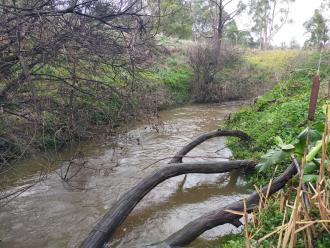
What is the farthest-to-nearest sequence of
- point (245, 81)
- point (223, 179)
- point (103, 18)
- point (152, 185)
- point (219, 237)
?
1. point (245, 81)
2. point (223, 179)
3. point (103, 18)
4. point (152, 185)
5. point (219, 237)

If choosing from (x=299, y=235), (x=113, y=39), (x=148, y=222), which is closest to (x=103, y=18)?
(x=113, y=39)

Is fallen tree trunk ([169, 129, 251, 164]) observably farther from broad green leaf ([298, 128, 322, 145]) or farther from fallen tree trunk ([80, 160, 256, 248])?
broad green leaf ([298, 128, 322, 145])

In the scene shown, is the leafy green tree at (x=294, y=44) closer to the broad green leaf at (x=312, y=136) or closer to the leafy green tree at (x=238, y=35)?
the leafy green tree at (x=238, y=35)

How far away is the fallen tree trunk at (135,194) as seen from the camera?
471 cm

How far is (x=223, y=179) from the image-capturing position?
7.75 meters

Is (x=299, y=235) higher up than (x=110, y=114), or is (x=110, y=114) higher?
(x=110, y=114)

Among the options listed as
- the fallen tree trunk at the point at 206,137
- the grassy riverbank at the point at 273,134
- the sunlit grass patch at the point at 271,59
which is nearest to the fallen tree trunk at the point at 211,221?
the grassy riverbank at the point at 273,134

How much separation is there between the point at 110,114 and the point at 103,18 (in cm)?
255

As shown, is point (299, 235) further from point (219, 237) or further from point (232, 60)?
point (232, 60)

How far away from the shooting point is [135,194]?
213 inches

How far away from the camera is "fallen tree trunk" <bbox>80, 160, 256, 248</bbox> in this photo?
4.71 meters

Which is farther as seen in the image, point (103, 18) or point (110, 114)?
point (110, 114)

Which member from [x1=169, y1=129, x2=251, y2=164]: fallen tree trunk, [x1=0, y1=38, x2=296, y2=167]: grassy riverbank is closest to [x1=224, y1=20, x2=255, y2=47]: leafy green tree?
[x1=0, y1=38, x2=296, y2=167]: grassy riverbank

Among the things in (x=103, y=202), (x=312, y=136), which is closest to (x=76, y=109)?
(x=103, y=202)
